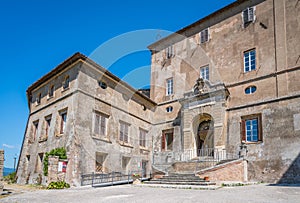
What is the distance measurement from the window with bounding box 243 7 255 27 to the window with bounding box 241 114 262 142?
6751mm

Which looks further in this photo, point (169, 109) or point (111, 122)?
point (169, 109)

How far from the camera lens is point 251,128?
16.3 metres

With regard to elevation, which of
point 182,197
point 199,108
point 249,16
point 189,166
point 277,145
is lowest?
point 182,197

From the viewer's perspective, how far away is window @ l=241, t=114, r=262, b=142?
15866 millimetres

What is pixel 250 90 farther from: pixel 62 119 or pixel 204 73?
pixel 62 119

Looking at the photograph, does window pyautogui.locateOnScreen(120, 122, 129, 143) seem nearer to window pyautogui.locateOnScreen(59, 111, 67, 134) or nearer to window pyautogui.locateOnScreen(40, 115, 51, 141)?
window pyautogui.locateOnScreen(59, 111, 67, 134)

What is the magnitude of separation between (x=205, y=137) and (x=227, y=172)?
5.26m

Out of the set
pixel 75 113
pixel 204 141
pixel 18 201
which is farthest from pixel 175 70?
pixel 18 201

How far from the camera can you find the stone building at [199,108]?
596 inches

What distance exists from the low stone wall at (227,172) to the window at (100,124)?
689cm

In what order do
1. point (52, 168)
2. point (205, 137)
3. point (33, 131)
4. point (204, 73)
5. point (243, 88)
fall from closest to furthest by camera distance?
point (52, 168) < point (243, 88) < point (205, 137) < point (33, 131) < point (204, 73)

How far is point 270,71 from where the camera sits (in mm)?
16453

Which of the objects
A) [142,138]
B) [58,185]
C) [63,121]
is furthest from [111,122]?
[58,185]

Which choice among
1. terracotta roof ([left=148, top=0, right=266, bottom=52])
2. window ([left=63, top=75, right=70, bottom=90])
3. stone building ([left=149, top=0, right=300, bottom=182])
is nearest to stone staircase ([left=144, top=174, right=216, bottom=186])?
stone building ([left=149, top=0, right=300, bottom=182])
